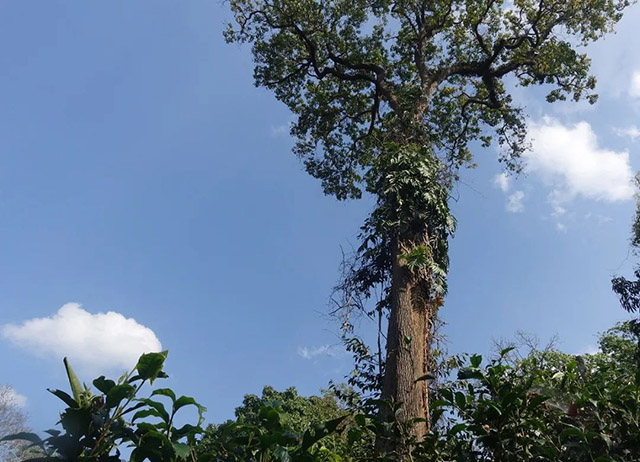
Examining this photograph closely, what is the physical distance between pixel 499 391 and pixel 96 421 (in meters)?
1.49

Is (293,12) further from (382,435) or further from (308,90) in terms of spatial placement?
(382,435)

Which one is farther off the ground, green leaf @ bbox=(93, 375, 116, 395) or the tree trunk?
the tree trunk

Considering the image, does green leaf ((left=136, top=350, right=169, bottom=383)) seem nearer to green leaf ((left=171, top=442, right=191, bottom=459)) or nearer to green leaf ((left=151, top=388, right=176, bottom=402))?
green leaf ((left=151, top=388, right=176, bottom=402))

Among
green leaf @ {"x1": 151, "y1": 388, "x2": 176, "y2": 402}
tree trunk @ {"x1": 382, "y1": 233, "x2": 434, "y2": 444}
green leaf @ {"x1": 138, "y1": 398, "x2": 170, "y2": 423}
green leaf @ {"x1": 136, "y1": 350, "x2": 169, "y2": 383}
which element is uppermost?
tree trunk @ {"x1": 382, "y1": 233, "x2": 434, "y2": 444}

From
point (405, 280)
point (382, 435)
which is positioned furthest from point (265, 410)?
point (405, 280)

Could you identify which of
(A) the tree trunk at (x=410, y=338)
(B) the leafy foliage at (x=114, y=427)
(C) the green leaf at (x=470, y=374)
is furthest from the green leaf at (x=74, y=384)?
(A) the tree trunk at (x=410, y=338)

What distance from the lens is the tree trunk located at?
14.7 ft

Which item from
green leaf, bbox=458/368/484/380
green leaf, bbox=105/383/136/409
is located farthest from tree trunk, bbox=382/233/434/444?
green leaf, bbox=105/383/136/409

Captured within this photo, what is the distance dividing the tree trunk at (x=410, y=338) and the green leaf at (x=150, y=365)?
3.12 m

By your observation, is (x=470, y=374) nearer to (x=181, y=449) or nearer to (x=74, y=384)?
(x=181, y=449)

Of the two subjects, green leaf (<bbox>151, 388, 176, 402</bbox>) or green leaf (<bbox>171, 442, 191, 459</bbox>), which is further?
green leaf (<bbox>151, 388, 176, 402</bbox>)

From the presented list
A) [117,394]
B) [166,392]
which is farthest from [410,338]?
[117,394]

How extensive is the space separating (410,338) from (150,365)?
338 centimetres

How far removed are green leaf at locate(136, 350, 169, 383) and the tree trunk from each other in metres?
3.12
